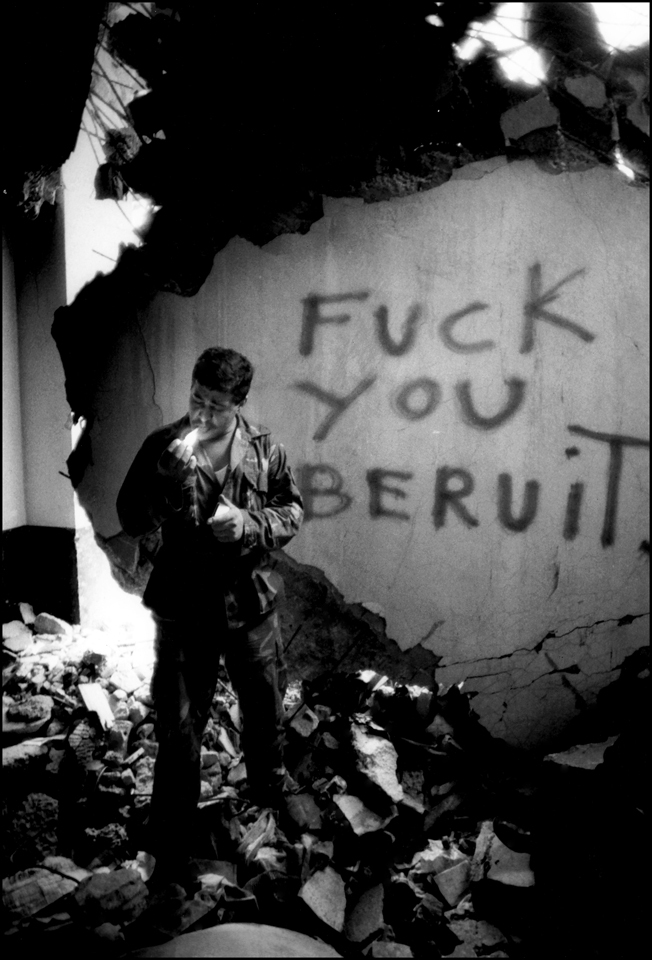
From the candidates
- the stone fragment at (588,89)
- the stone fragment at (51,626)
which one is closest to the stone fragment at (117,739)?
the stone fragment at (51,626)

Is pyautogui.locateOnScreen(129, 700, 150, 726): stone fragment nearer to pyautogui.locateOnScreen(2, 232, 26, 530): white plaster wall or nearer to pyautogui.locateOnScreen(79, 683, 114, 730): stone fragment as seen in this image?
pyautogui.locateOnScreen(79, 683, 114, 730): stone fragment

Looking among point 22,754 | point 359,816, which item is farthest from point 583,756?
point 22,754

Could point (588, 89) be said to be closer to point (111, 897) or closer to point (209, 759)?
point (209, 759)

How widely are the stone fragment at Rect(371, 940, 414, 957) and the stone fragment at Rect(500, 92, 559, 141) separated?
3.52 metres

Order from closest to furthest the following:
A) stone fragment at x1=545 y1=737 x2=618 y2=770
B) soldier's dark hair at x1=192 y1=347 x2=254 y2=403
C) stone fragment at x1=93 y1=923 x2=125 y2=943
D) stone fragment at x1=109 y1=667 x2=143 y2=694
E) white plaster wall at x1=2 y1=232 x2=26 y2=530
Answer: stone fragment at x1=93 y1=923 x2=125 y2=943
soldier's dark hair at x1=192 y1=347 x2=254 y2=403
stone fragment at x1=545 y1=737 x2=618 y2=770
stone fragment at x1=109 y1=667 x2=143 y2=694
white plaster wall at x1=2 y1=232 x2=26 y2=530

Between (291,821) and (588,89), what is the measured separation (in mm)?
3708

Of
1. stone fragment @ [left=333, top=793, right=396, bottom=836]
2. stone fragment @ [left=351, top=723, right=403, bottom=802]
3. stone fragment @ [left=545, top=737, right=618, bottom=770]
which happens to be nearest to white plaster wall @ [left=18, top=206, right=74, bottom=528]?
stone fragment @ [left=351, top=723, right=403, bottom=802]

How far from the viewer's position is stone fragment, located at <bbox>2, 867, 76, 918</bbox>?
2318mm

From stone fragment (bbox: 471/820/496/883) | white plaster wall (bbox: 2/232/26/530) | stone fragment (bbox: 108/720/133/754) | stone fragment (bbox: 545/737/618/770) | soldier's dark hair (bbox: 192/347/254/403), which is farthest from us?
white plaster wall (bbox: 2/232/26/530)

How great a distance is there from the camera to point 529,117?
2.75 m

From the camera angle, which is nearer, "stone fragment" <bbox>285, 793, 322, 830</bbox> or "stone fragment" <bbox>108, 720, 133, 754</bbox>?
"stone fragment" <bbox>285, 793, 322, 830</bbox>

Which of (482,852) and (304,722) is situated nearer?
(482,852)

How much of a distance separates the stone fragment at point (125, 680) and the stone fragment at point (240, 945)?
172cm

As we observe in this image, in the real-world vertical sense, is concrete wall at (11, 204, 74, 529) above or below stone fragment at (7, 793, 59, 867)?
above
